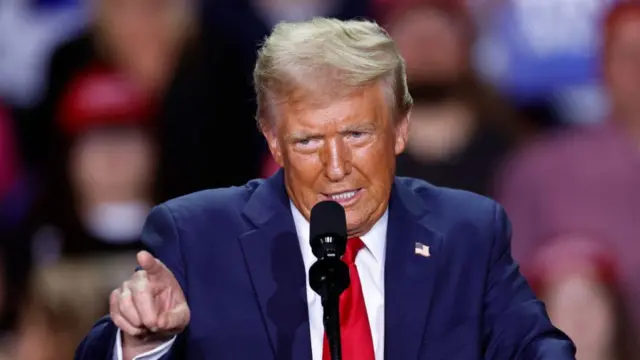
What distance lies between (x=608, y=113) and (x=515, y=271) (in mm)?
2219

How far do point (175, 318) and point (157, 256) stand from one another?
13.2 inches

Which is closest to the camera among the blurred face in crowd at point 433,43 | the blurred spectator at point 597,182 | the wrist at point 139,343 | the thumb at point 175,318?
the thumb at point 175,318

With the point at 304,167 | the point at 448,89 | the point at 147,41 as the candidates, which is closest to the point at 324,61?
the point at 304,167

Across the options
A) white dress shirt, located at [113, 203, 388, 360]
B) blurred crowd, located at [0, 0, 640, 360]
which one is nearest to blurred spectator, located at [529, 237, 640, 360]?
blurred crowd, located at [0, 0, 640, 360]

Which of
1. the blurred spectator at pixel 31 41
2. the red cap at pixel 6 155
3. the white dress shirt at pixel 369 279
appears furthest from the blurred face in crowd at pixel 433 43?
the white dress shirt at pixel 369 279

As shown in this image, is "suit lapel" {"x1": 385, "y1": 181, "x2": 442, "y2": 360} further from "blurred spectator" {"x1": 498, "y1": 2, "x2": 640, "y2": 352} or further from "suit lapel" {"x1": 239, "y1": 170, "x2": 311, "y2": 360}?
"blurred spectator" {"x1": 498, "y1": 2, "x2": 640, "y2": 352}

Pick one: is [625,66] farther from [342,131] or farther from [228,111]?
[342,131]

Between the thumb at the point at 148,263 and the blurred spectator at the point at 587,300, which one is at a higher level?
the thumb at the point at 148,263

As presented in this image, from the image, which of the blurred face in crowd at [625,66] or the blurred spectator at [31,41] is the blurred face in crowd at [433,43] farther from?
the blurred spectator at [31,41]

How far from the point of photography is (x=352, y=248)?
2.24 m

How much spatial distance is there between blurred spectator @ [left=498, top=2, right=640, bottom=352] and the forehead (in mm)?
1940

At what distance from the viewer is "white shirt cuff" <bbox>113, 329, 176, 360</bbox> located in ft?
6.52

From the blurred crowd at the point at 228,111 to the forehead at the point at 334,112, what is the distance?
1.98 meters

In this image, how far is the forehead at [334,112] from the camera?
2.11m
